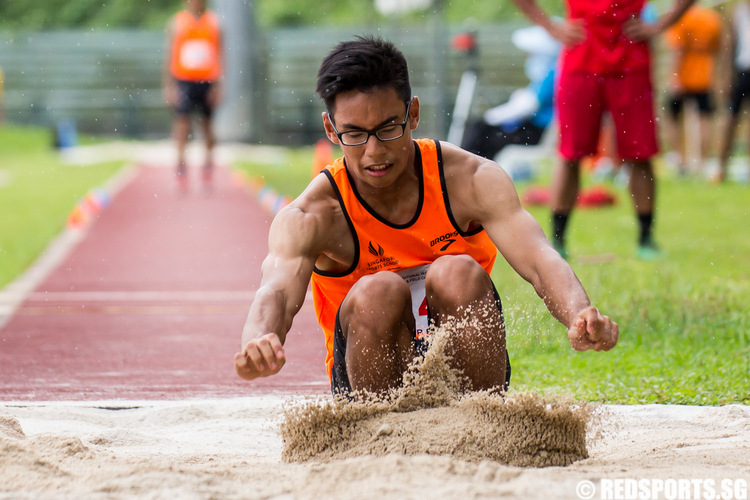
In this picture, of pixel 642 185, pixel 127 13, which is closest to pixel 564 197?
pixel 642 185

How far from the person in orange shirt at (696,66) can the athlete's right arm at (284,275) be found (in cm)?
954

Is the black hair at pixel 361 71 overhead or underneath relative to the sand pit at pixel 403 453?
overhead

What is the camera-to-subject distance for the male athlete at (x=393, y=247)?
2785 mm

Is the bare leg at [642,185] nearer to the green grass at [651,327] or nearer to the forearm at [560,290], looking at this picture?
the green grass at [651,327]

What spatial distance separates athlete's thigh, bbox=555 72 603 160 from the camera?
591 cm

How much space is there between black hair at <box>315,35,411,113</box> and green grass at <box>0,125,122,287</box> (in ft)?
13.1

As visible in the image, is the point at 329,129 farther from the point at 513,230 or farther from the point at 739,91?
the point at 739,91

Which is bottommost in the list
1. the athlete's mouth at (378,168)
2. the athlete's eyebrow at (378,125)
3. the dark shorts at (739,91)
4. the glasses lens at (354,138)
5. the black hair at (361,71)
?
the dark shorts at (739,91)

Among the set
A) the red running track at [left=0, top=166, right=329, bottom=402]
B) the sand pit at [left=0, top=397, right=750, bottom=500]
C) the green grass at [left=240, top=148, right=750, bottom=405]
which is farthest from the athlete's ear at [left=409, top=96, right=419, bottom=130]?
the red running track at [left=0, top=166, right=329, bottom=402]

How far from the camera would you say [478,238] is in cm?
322

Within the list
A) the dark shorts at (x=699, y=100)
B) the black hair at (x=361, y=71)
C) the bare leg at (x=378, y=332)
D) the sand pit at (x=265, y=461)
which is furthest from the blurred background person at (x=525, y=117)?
the bare leg at (x=378, y=332)

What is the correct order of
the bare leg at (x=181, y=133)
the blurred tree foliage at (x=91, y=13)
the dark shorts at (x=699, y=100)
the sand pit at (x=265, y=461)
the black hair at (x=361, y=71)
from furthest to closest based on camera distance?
1. the blurred tree foliage at (x=91, y=13)
2. the dark shorts at (x=699, y=100)
3. the bare leg at (x=181, y=133)
4. the black hair at (x=361, y=71)
5. the sand pit at (x=265, y=461)

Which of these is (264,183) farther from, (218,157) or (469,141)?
(218,157)

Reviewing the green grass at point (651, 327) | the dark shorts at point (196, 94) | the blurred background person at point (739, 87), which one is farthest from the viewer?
the dark shorts at point (196, 94)
